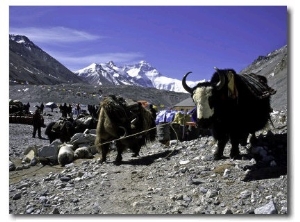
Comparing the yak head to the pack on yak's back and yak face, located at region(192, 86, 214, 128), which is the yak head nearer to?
yak face, located at region(192, 86, 214, 128)

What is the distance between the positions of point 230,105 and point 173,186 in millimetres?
1005

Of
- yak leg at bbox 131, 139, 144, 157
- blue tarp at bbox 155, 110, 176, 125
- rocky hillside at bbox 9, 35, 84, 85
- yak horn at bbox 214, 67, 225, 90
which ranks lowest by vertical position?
yak leg at bbox 131, 139, 144, 157

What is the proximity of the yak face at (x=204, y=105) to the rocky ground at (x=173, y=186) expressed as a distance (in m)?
0.48

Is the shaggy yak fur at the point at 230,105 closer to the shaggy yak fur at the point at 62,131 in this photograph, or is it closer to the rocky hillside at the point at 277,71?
the rocky hillside at the point at 277,71

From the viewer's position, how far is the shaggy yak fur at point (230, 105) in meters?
3.18

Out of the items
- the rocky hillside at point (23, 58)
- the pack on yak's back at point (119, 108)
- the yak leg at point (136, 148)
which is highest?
the rocky hillside at point (23, 58)

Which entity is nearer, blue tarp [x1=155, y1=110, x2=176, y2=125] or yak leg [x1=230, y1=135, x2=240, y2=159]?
yak leg [x1=230, y1=135, x2=240, y2=159]

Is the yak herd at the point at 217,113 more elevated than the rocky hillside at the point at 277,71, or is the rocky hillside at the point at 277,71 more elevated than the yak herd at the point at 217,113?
the rocky hillside at the point at 277,71

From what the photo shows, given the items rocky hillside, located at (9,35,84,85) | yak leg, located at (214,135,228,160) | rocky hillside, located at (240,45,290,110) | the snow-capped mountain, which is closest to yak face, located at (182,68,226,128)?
the snow-capped mountain

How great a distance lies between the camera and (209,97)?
3.18 metres

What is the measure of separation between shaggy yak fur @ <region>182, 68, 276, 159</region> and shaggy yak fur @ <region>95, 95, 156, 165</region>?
1176mm

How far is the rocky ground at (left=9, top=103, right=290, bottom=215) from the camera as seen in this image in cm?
271

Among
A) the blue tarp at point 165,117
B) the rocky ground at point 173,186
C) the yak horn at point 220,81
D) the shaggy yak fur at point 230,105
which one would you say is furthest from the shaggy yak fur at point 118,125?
the blue tarp at point 165,117

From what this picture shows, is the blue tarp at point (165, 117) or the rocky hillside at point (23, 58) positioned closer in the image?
the rocky hillside at point (23, 58)
